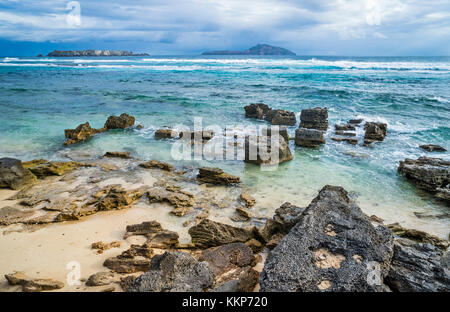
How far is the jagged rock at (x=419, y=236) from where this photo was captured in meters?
4.93

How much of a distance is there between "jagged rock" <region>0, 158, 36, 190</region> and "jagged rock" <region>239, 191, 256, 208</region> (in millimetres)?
5648

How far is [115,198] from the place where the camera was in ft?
20.2

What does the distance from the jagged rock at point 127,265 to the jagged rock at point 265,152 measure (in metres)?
5.66

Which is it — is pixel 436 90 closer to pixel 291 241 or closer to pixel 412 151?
pixel 412 151

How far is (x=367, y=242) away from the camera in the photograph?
3.21 metres

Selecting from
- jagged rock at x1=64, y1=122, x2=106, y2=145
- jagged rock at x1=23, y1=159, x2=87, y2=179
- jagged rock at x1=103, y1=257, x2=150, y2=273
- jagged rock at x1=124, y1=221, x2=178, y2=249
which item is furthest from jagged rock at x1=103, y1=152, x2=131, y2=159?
jagged rock at x1=103, y1=257, x2=150, y2=273

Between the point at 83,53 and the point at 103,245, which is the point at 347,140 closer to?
the point at 103,245

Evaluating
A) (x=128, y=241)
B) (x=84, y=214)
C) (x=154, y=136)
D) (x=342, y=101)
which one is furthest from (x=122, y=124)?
(x=342, y=101)

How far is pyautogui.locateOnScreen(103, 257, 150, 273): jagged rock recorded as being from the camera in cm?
397

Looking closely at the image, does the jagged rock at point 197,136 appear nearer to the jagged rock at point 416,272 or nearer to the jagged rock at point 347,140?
the jagged rock at point 347,140

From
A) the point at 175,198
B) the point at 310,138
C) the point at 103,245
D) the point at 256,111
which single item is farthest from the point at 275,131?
the point at 103,245

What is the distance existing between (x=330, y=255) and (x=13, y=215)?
20.2 feet

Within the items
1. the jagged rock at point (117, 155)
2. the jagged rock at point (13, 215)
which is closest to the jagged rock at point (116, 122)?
the jagged rock at point (117, 155)
